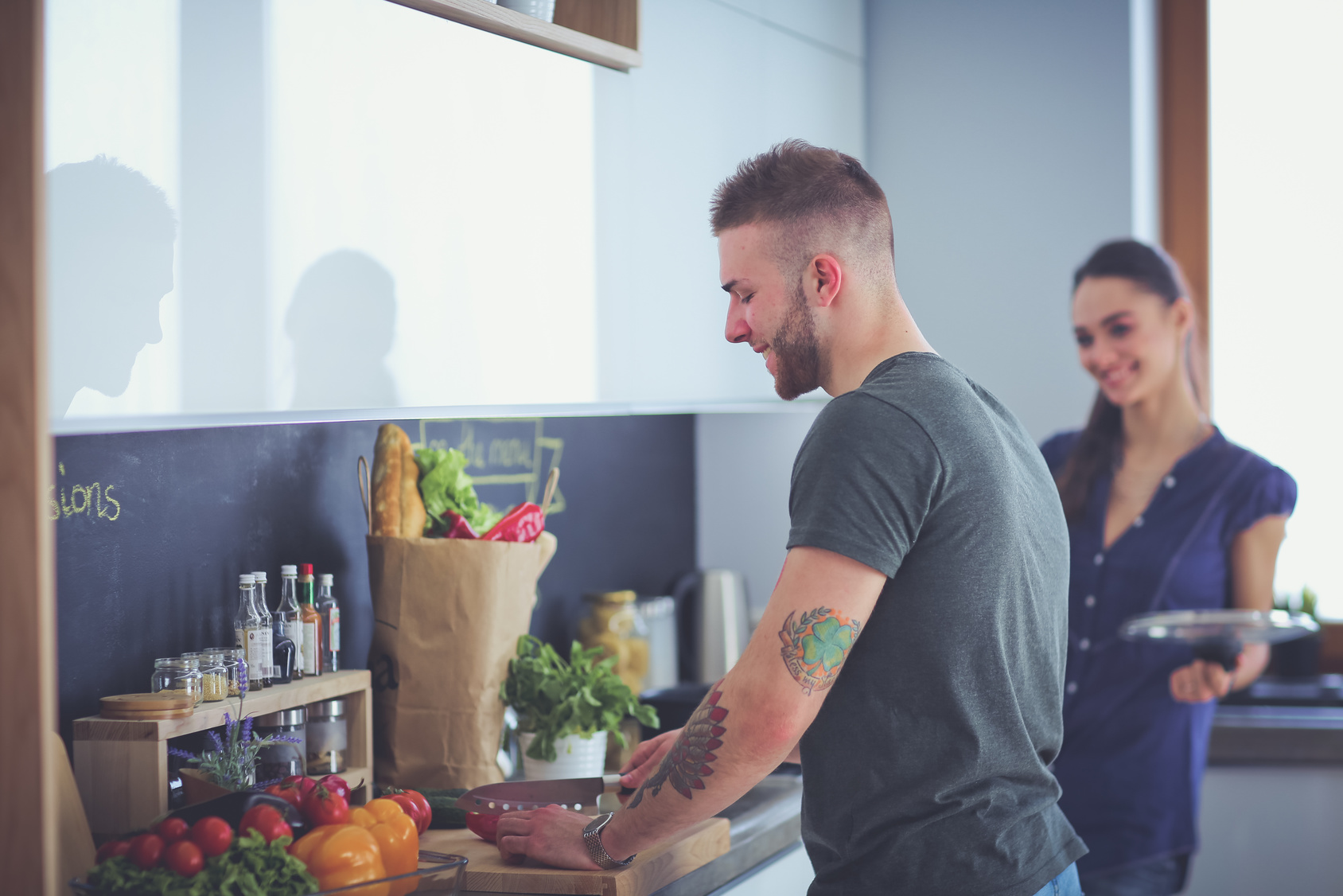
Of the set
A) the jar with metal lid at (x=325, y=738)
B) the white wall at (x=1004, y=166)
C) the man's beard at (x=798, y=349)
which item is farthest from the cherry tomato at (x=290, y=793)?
the white wall at (x=1004, y=166)

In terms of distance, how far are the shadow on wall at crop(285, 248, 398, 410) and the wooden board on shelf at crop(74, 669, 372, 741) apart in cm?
35

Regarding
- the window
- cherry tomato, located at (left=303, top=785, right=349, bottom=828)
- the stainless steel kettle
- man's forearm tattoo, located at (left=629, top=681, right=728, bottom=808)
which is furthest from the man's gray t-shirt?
the window

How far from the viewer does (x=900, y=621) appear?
43.9 inches

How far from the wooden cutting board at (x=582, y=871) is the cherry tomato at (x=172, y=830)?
34 centimetres

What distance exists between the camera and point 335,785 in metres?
1.32

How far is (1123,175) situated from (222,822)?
2.26 metres

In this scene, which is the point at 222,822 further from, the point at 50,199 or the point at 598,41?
the point at 598,41

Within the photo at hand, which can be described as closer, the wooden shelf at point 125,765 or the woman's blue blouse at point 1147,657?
the wooden shelf at point 125,765

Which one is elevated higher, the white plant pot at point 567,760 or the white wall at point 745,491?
the white wall at point 745,491

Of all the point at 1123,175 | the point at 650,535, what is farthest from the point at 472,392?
the point at 1123,175

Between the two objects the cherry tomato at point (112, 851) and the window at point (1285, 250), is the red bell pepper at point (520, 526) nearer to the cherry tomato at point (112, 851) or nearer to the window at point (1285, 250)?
the cherry tomato at point (112, 851)

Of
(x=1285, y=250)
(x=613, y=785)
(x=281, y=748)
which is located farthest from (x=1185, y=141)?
(x=281, y=748)

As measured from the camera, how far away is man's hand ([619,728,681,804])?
1.48 m

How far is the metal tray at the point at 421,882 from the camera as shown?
1092 mm
